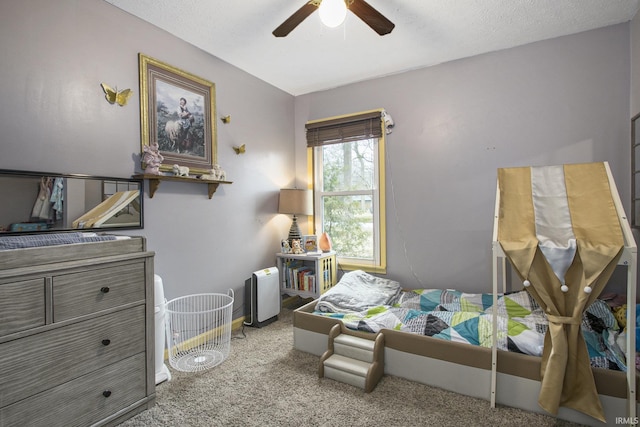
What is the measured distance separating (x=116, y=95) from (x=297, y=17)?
1.30 m

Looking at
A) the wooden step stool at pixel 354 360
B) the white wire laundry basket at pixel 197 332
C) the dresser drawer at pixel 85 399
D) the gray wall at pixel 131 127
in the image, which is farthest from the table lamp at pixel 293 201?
the dresser drawer at pixel 85 399

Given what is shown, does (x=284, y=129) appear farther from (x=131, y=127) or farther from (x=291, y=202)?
(x=131, y=127)

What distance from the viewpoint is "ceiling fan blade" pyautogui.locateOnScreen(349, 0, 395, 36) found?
1744 millimetres

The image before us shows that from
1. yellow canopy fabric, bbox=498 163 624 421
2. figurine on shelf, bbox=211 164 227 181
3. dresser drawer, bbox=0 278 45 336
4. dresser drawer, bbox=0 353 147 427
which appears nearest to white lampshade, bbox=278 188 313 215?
figurine on shelf, bbox=211 164 227 181

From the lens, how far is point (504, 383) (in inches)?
67.9

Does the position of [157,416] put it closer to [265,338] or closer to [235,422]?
[235,422]

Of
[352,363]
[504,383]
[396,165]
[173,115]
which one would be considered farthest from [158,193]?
[504,383]

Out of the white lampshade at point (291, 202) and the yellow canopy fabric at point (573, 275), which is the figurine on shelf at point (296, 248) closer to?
the white lampshade at point (291, 202)

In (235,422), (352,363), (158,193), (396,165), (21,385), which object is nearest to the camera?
(21,385)

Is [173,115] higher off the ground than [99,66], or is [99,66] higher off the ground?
[99,66]

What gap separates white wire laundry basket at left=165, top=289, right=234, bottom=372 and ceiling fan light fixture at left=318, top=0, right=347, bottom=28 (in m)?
1.90

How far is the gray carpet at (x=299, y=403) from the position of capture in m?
1.62

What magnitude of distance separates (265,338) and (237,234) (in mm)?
988

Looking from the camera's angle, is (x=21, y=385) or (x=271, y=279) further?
(x=271, y=279)
